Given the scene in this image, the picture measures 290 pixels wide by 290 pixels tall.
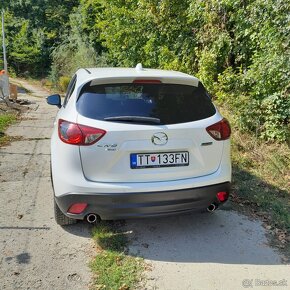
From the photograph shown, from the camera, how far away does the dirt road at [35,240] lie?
2.99 m

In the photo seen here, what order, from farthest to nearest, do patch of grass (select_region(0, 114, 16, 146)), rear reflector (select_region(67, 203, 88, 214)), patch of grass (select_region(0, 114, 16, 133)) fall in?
1. patch of grass (select_region(0, 114, 16, 133))
2. patch of grass (select_region(0, 114, 16, 146))
3. rear reflector (select_region(67, 203, 88, 214))

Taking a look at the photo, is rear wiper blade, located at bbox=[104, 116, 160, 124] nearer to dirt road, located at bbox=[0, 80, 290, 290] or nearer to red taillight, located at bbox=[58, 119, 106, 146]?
red taillight, located at bbox=[58, 119, 106, 146]

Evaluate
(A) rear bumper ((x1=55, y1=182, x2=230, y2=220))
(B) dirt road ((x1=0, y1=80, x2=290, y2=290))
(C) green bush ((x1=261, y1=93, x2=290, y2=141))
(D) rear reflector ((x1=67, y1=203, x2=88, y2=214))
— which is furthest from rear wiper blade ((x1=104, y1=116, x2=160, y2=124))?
(C) green bush ((x1=261, y1=93, x2=290, y2=141))

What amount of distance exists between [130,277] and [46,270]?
2.50 ft

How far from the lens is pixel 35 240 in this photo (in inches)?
142

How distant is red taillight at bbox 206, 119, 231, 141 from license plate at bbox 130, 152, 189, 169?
0.34m

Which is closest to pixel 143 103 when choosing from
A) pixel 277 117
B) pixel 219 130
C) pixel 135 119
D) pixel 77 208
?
pixel 135 119

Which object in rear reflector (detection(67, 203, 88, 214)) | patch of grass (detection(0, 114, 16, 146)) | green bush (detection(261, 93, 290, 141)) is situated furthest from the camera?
patch of grass (detection(0, 114, 16, 146))

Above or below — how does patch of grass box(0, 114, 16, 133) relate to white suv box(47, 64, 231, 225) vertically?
below

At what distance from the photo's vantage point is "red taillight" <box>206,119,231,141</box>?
340 cm

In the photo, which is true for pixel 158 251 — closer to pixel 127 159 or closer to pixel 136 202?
pixel 136 202

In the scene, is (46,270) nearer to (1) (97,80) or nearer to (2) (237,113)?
(1) (97,80)

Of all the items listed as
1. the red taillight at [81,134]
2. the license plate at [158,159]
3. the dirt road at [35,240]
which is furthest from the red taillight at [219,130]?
the dirt road at [35,240]

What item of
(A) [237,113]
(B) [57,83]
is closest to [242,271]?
(A) [237,113]
